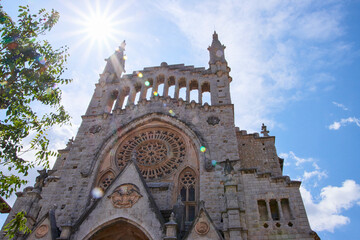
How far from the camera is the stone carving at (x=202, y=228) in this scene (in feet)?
39.0

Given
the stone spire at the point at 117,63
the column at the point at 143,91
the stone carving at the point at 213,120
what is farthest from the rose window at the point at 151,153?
the stone spire at the point at 117,63

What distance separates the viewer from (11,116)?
9312 millimetres

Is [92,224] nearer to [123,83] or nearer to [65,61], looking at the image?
[65,61]

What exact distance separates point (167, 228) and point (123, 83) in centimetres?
1400

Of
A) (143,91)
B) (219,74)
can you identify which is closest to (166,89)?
(143,91)

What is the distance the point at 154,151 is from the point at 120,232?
5457 millimetres

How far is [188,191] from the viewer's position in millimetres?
15844

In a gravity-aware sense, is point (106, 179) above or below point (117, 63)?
below

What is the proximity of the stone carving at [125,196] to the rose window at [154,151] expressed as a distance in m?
2.93

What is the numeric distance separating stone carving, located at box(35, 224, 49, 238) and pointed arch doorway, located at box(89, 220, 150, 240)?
7.00ft

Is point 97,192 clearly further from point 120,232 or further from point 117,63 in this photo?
point 117,63

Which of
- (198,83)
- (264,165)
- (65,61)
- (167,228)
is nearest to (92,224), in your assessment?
(167,228)

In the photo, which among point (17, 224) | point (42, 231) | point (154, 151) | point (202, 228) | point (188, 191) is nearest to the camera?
point (17, 224)

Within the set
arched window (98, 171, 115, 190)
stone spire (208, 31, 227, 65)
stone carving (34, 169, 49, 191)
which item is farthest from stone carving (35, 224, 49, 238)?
stone spire (208, 31, 227, 65)
